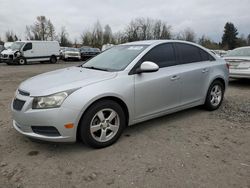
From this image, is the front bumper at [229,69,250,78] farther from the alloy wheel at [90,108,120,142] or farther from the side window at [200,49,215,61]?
the alloy wheel at [90,108,120,142]

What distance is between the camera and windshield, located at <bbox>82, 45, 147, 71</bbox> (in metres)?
3.70

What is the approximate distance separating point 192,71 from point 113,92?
1.85 metres

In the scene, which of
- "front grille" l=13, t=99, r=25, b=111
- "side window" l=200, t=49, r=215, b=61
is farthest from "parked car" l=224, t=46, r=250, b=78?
"front grille" l=13, t=99, r=25, b=111

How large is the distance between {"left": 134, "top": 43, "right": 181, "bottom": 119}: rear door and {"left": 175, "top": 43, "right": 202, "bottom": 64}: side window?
19cm

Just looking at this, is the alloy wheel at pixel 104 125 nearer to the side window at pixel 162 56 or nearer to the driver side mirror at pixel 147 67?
the driver side mirror at pixel 147 67

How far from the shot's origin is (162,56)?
4.04 m

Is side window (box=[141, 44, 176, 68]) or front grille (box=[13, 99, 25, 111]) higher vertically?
side window (box=[141, 44, 176, 68])

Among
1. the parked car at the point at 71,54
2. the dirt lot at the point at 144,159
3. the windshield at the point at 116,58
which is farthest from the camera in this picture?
the parked car at the point at 71,54

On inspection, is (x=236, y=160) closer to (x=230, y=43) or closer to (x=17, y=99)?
(x=17, y=99)

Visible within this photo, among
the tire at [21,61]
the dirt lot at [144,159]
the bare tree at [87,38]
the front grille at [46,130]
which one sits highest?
the bare tree at [87,38]

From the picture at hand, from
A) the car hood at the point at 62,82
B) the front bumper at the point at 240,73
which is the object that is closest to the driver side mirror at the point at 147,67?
the car hood at the point at 62,82

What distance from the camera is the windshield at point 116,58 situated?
3704mm

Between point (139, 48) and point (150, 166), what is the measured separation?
6.76ft

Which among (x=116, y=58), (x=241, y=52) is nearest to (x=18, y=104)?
(x=116, y=58)
